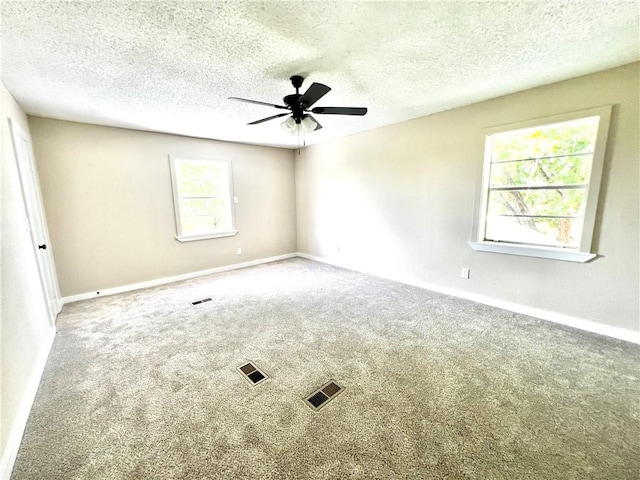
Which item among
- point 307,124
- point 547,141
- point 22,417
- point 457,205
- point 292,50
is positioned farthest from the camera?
point 457,205

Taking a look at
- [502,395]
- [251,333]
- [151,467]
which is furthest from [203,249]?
[502,395]

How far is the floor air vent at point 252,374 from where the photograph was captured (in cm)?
191

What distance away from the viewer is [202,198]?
14.8 ft

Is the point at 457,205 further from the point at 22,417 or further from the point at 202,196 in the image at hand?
the point at 22,417

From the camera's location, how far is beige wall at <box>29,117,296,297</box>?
3273mm

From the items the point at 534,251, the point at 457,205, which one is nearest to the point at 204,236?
the point at 457,205

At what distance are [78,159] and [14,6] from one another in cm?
252

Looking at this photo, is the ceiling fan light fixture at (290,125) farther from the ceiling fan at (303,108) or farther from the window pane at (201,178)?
the window pane at (201,178)

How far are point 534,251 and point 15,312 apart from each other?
462 centimetres

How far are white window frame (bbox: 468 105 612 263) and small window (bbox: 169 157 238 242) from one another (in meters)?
4.08

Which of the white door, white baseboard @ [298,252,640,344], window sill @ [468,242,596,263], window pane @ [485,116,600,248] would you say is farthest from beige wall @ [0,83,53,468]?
window pane @ [485,116,600,248]

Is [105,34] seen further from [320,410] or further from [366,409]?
[366,409]

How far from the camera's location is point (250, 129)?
390 centimetres

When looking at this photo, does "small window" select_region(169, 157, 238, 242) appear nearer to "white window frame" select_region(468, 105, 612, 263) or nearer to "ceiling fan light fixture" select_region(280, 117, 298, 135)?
"ceiling fan light fixture" select_region(280, 117, 298, 135)
